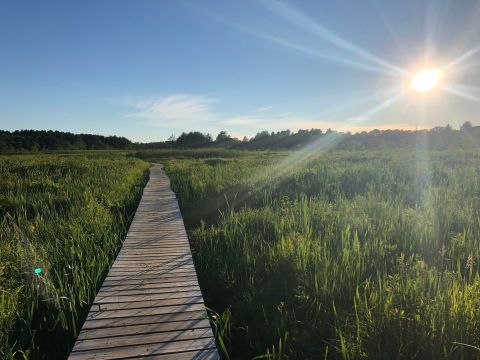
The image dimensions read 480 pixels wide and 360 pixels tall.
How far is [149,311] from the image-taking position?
400cm

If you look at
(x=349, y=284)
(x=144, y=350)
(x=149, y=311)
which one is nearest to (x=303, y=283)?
(x=349, y=284)

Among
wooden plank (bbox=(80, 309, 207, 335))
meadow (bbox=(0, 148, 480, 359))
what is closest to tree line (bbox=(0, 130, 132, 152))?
meadow (bbox=(0, 148, 480, 359))

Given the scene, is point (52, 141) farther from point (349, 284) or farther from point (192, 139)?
point (349, 284)

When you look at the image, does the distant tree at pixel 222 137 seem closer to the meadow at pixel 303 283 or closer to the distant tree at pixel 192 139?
the distant tree at pixel 192 139

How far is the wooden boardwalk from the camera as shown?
329 centimetres

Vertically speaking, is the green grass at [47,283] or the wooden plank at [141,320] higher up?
the green grass at [47,283]

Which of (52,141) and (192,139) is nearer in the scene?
(52,141)

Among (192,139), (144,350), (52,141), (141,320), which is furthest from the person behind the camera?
(192,139)

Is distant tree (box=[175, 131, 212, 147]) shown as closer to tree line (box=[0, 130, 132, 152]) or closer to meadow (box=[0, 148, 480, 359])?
tree line (box=[0, 130, 132, 152])

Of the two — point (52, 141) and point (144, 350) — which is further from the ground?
point (52, 141)

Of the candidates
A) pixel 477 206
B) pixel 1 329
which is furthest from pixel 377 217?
pixel 1 329

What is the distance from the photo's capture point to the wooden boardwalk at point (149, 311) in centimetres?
329

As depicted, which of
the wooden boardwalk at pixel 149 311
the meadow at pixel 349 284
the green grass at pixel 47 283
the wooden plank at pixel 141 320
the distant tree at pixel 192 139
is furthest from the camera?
the distant tree at pixel 192 139

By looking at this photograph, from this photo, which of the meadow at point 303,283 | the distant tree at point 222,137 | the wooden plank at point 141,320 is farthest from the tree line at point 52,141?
the wooden plank at point 141,320
